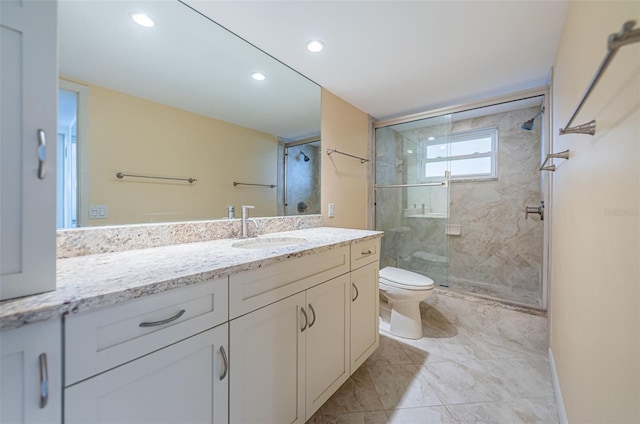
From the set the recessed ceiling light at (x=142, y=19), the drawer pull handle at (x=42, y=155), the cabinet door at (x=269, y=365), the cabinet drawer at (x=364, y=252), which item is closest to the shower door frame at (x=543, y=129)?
the cabinet drawer at (x=364, y=252)

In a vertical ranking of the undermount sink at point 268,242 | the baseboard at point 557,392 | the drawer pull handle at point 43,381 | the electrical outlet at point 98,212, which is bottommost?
the baseboard at point 557,392

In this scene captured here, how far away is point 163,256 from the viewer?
39.3 inches

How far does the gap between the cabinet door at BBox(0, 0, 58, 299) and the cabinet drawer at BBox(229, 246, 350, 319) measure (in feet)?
1.57

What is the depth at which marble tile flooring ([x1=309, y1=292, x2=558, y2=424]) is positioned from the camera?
52.6 inches

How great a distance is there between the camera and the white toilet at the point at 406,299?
200 centimetres

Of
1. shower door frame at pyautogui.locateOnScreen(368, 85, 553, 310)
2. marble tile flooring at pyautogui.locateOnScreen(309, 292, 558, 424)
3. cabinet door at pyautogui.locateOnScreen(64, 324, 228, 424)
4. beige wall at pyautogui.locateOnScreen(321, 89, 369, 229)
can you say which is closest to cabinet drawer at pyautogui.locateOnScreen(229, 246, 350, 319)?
cabinet door at pyautogui.locateOnScreen(64, 324, 228, 424)

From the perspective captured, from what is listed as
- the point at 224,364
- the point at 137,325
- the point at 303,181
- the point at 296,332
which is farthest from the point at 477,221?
the point at 137,325

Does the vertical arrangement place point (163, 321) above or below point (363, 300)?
above

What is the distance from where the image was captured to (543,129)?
2.04 meters

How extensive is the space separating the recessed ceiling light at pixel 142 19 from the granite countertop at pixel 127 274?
1.10 meters

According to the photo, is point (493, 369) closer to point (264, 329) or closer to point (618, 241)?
point (618, 241)

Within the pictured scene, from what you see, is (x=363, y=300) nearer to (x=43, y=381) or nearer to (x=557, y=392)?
(x=557, y=392)

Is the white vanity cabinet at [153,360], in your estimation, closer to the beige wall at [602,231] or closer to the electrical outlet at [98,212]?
the electrical outlet at [98,212]

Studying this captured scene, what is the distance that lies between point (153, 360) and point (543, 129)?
2.88 meters
